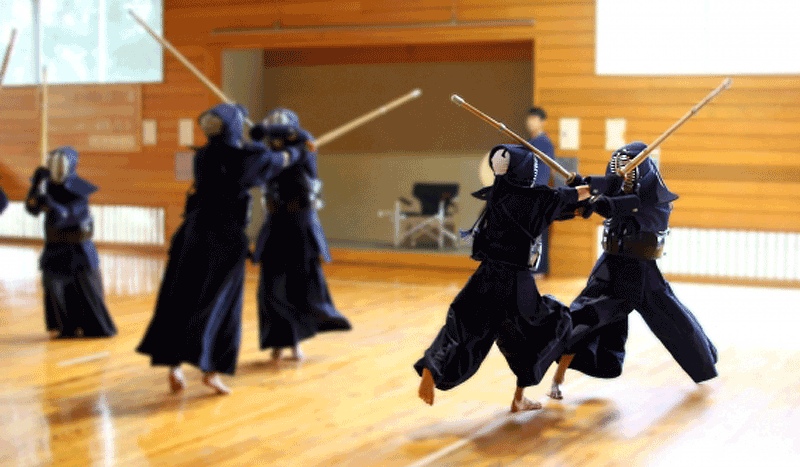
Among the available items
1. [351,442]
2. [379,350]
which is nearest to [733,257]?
[379,350]

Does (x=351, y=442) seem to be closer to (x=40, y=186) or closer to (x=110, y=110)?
(x=40, y=186)

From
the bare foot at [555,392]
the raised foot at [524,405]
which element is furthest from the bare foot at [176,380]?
the bare foot at [555,392]


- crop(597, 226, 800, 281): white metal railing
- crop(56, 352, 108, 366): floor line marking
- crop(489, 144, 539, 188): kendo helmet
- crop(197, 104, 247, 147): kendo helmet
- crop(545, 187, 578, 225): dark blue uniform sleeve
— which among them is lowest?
crop(56, 352, 108, 366): floor line marking

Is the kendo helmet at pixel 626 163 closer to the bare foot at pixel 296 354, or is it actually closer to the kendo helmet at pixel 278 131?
the kendo helmet at pixel 278 131

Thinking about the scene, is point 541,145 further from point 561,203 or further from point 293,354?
point 561,203

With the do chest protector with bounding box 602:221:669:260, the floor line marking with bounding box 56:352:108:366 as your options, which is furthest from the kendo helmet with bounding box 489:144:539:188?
the floor line marking with bounding box 56:352:108:366

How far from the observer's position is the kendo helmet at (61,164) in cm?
563

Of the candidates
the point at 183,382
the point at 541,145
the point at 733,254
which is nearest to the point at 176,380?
the point at 183,382

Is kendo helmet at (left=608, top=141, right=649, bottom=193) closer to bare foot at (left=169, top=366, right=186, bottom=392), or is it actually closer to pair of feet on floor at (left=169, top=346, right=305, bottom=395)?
pair of feet on floor at (left=169, top=346, right=305, bottom=395)

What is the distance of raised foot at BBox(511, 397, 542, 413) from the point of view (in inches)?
152

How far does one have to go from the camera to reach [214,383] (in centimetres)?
427

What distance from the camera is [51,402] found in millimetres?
4098

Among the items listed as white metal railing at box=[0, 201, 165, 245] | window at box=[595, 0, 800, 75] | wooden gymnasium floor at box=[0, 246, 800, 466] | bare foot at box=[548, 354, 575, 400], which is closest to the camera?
wooden gymnasium floor at box=[0, 246, 800, 466]

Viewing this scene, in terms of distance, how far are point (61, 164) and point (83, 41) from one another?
20.2ft
